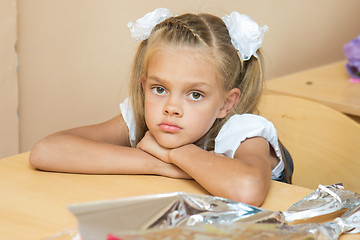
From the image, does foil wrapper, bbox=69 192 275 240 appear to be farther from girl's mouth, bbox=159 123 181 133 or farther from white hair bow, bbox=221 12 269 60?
white hair bow, bbox=221 12 269 60

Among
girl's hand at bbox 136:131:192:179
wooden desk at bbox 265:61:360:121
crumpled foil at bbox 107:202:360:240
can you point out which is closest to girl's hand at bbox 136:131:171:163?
girl's hand at bbox 136:131:192:179

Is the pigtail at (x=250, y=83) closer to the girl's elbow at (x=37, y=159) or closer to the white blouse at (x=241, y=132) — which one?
the white blouse at (x=241, y=132)

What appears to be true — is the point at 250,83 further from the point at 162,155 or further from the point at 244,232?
the point at 244,232

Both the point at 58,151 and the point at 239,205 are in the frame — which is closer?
the point at 239,205

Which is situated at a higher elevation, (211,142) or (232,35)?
(232,35)

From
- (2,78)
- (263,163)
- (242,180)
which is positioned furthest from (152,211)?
(2,78)

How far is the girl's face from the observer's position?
3.36 feet

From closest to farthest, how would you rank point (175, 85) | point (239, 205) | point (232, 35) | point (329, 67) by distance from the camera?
1. point (239, 205)
2. point (175, 85)
3. point (232, 35)
4. point (329, 67)

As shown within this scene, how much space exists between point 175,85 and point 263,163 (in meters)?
0.22

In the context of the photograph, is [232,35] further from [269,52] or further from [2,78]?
[269,52]

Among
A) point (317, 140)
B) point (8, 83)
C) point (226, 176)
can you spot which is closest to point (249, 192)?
point (226, 176)

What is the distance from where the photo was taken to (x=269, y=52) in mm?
2201

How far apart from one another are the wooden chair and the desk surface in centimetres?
42

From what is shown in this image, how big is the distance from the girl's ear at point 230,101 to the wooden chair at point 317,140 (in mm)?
313
